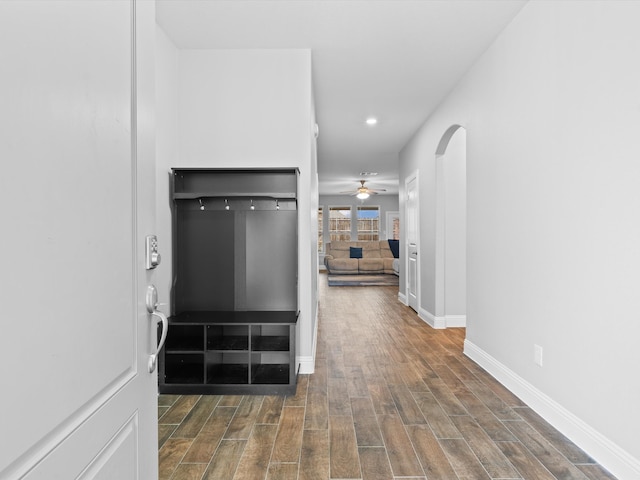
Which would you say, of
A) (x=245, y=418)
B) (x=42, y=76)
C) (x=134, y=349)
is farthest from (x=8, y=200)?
(x=245, y=418)

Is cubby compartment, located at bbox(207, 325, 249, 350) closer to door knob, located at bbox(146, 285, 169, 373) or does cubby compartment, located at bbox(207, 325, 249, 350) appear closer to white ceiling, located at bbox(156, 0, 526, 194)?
door knob, located at bbox(146, 285, 169, 373)

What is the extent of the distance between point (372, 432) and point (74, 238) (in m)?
2.07

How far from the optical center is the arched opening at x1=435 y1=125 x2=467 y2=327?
16.3ft

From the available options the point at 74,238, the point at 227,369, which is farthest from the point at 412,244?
the point at 74,238

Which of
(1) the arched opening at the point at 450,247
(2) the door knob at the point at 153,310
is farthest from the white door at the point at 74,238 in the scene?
(1) the arched opening at the point at 450,247

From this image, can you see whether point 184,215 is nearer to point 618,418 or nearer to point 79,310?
point 79,310

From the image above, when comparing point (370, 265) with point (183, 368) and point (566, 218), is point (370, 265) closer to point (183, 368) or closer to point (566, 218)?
point (183, 368)

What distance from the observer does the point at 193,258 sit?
3.23 metres

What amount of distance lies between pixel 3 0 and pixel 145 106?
0.45 m

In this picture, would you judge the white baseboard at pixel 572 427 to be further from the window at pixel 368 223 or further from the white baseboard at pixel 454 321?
the window at pixel 368 223

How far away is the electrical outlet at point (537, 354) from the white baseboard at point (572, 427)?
0.18 m

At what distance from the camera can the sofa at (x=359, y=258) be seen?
11.1 m

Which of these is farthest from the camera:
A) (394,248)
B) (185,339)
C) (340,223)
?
(340,223)

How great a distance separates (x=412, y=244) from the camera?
6.34m
